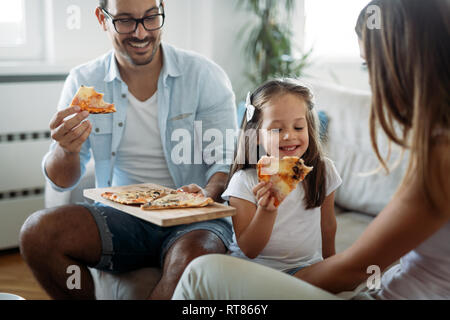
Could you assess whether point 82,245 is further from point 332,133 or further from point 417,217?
point 332,133

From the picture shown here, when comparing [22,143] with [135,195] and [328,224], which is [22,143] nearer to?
[135,195]

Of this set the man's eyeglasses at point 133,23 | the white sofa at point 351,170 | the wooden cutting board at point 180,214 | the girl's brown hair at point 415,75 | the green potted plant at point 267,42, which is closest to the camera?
the girl's brown hair at point 415,75

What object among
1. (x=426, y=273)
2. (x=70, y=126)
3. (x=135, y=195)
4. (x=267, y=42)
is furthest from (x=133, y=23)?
(x=267, y=42)

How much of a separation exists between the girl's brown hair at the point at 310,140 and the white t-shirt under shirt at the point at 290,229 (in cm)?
3

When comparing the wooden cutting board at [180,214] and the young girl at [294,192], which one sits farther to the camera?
the young girl at [294,192]

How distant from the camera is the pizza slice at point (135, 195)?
5.34ft

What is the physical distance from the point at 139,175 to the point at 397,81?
1.18 m

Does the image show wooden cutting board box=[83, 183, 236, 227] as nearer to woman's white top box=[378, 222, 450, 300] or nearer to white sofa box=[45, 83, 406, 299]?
woman's white top box=[378, 222, 450, 300]

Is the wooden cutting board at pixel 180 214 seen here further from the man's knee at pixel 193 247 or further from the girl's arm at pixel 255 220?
the man's knee at pixel 193 247

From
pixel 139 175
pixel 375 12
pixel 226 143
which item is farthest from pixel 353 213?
pixel 375 12

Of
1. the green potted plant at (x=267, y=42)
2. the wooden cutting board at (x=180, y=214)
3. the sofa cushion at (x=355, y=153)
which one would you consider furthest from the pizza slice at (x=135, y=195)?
the green potted plant at (x=267, y=42)

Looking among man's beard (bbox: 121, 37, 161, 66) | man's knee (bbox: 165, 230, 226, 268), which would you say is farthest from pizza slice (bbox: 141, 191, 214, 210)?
man's beard (bbox: 121, 37, 161, 66)

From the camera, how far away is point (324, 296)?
1188mm

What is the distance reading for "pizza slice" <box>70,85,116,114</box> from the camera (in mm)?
1781
